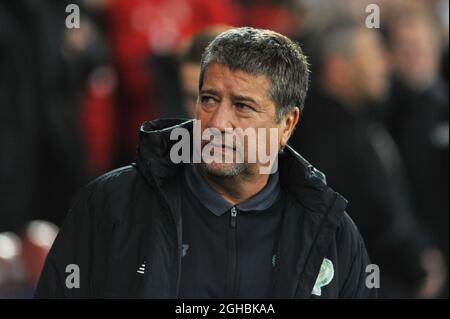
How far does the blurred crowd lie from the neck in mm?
1661

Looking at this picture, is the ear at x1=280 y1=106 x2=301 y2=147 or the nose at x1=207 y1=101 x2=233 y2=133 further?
the ear at x1=280 y1=106 x2=301 y2=147

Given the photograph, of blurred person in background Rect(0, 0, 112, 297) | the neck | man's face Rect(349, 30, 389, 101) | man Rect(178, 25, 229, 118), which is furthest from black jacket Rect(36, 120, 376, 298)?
man's face Rect(349, 30, 389, 101)

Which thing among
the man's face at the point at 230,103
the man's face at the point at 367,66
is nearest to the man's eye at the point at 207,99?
the man's face at the point at 230,103

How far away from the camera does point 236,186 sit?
370 centimetres

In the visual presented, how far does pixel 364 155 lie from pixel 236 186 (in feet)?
7.28

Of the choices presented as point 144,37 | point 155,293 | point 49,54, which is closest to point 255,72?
point 155,293

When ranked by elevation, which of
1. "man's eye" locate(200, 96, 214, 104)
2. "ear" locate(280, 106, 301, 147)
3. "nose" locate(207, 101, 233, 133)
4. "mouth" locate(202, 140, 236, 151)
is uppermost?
"man's eye" locate(200, 96, 214, 104)

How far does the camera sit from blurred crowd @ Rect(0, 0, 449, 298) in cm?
580

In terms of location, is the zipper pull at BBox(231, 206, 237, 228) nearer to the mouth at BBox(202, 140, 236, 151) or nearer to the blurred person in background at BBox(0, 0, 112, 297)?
the mouth at BBox(202, 140, 236, 151)

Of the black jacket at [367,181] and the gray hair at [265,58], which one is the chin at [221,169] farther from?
the black jacket at [367,181]

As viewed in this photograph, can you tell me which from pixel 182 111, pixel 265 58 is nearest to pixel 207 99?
pixel 265 58

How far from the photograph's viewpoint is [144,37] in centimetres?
666

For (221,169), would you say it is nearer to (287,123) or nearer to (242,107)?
(242,107)

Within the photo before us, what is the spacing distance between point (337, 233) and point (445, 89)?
341cm
